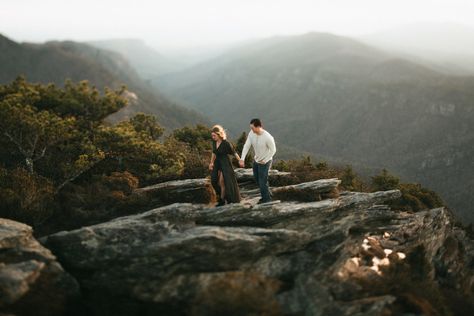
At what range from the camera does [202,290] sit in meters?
12.2

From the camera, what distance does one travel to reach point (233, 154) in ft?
50.7

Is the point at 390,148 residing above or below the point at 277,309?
below

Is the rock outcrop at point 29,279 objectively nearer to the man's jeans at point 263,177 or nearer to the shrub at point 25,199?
the shrub at point 25,199

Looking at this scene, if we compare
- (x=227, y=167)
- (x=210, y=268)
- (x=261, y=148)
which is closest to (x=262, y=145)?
(x=261, y=148)

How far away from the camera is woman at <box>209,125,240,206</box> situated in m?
15.3

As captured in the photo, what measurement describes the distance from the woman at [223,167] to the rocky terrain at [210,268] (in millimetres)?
835

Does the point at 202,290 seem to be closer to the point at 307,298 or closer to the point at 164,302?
the point at 164,302

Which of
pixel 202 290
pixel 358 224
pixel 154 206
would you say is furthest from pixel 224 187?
pixel 358 224

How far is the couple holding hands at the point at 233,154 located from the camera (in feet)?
50.2

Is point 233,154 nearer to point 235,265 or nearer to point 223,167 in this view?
point 223,167

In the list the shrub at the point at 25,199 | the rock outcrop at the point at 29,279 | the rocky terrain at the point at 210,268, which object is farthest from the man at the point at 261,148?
the shrub at the point at 25,199

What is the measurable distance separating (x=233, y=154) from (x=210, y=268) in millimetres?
4235

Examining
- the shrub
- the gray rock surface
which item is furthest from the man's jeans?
the shrub

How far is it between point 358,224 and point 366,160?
173 meters
